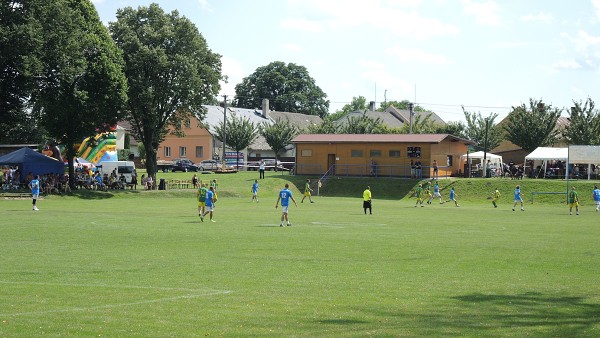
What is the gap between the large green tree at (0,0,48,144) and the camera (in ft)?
178

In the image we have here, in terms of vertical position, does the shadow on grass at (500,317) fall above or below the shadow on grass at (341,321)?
below

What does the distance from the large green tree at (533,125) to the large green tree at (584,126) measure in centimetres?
239

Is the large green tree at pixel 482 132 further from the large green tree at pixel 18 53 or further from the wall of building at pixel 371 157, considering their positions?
the large green tree at pixel 18 53

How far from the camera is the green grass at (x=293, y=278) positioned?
13.4 meters

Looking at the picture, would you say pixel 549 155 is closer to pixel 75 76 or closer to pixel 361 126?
→ pixel 361 126

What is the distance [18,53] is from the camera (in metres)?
54.9

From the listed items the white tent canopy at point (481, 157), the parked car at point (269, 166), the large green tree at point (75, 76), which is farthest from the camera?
the parked car at point (269, 166)

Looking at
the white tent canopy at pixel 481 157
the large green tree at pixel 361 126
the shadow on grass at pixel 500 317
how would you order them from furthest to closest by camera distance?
the large green tree at pixel 361 126 < the white tent canopy at pixel 481 157 < the shadow on grass at pixel 500 317

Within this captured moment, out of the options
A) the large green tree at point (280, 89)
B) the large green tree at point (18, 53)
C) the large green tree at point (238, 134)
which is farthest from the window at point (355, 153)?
the large green tree at point (280, 89)

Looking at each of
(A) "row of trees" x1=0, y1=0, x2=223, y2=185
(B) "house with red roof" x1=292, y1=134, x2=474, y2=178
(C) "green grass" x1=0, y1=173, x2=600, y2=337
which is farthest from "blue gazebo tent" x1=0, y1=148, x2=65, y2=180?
(B) "house with red roof" x1=292, y1=134, x2=474, y2=178

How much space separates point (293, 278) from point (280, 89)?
5668 inches

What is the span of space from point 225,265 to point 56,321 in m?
8.37

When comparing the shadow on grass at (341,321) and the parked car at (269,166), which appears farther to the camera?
the parked car at (269,166)

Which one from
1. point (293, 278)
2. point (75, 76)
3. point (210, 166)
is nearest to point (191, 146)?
point (210, 166)
